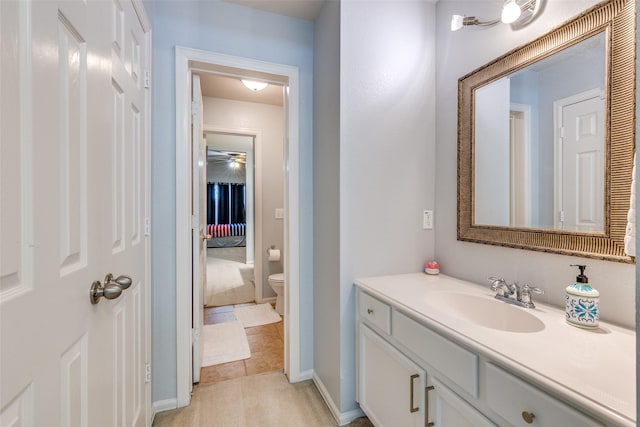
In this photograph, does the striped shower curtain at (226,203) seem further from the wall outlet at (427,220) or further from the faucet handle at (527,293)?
the faucet handle at (527,293)

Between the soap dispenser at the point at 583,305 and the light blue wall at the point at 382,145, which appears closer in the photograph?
the soap dispenser at the point at 583,305

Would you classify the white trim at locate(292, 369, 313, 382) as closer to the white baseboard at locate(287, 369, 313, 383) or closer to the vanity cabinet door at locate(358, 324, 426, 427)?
the white baseboard at locate(287, 369, 313, 383)

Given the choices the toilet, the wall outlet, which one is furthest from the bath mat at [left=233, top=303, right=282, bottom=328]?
the wall outlet

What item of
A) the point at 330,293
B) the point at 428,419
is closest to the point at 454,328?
the point at 428,419

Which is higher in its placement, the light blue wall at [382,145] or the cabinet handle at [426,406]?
the light blue wall at [382,145]

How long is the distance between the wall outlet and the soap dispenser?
31.9 inches

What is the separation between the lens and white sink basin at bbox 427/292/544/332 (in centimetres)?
109

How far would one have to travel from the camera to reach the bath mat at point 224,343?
7.18 ft

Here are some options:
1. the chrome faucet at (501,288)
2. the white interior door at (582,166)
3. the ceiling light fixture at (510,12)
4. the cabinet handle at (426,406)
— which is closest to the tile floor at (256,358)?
the cabinet handle at (426,406)

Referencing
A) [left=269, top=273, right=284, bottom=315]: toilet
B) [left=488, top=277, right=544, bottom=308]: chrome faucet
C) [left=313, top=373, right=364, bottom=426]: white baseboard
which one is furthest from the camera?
[left=269, top=273, right=284, bottom=315]: toilet

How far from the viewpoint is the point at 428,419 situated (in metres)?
1.05

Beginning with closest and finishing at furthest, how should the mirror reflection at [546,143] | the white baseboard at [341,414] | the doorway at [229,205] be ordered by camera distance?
the mirror reflection at [546,143]
the white baseboard at [341,414]
the doorway at [229,205]

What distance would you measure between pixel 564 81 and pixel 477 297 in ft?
3.20

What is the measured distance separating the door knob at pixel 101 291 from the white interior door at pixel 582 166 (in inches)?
64.4
